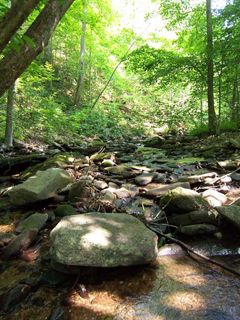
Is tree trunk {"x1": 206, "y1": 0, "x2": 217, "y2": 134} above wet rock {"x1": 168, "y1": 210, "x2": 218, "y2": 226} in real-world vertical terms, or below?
above

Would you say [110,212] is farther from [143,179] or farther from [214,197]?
[143,179]

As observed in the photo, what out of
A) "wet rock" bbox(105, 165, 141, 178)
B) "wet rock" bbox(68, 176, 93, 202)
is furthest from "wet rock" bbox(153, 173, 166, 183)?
"wet rock" bbox(68, 176, 93, 202)

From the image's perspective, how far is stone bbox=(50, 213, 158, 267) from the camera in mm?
2377

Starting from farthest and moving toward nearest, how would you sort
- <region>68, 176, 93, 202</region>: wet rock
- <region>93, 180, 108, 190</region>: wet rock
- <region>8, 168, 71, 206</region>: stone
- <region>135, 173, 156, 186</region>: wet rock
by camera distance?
1. <region>135, 173, 156, 186</region>: wet rock
2. <region>93, 180, 108, 190</region>: wet rock
3. <region>68, 176, 93, 202</region>: wet rock
4. <region>8, 168, 71, 206</region>: stone

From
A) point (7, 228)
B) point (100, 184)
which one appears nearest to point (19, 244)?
point (7, 228)

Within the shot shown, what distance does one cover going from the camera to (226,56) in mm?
9180

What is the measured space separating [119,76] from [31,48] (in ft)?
63.7

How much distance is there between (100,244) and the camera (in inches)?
95.8

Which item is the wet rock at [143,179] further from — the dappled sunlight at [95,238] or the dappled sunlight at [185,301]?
the dappled sunlight at [185,301]

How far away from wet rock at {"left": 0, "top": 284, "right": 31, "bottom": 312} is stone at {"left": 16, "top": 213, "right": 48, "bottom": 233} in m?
0.92

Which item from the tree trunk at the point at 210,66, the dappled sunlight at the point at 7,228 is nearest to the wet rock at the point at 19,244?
the dappled sunlight at the point at 7,228

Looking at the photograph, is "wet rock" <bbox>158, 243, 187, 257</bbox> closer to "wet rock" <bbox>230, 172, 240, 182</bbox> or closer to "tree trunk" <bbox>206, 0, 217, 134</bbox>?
"wet rock" <bbox>230, 172, 240, 182</bbox>

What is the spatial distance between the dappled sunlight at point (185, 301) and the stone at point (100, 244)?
0.39 m

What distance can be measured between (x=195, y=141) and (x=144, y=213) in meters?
6.93
